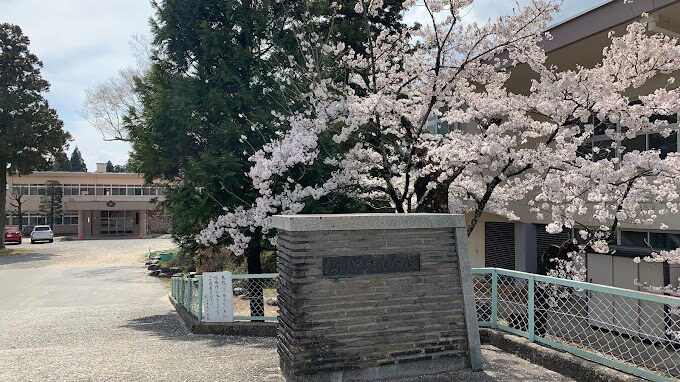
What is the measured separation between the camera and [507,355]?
5883mm

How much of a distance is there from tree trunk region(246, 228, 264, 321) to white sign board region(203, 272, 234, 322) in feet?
3.37

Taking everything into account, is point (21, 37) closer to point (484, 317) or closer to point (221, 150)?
point (221, 150)

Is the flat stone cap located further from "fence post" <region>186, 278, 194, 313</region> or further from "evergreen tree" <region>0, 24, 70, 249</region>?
"evergreen tree" <region>0, 24, 70, 249</region>

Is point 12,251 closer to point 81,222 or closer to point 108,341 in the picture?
point 81,222

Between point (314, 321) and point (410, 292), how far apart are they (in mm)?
1006

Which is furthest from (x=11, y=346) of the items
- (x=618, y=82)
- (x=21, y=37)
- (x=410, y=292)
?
(x=21, y=37)

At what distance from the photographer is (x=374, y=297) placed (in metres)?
4.96

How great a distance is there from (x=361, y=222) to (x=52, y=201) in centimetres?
5323

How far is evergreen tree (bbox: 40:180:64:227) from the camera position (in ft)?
164

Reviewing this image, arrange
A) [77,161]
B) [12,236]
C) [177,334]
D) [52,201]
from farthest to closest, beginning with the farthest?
1. [77,161]
2. [52,201]
3. [12,236]
4. [177,334]

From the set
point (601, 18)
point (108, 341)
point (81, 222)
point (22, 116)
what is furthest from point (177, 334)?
point (81, 222)

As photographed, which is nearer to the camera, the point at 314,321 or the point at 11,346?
the point at 314,321

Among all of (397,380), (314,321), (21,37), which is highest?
(21,37)

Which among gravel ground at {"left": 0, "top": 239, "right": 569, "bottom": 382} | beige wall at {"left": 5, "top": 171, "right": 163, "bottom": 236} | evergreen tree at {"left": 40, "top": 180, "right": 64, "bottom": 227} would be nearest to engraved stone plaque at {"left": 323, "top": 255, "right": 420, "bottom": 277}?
gravel ground at {"left": 0, "top": 239, "right": 569, "bottom": 382}
